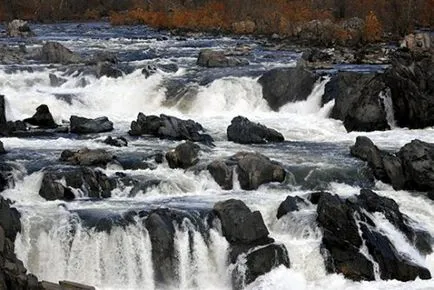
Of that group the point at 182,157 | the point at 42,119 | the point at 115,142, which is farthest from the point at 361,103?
the point at 42,119

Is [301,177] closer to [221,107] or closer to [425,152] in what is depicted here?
[425,152]

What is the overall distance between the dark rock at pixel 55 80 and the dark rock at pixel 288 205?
58.5 ft

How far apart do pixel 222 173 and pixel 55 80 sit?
1552cm

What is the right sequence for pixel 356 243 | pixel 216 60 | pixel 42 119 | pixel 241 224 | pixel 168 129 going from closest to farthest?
pixel 356 243 → pixel 241 224 → pixel 168 129 → pixel 42 119 → pixel 216 60

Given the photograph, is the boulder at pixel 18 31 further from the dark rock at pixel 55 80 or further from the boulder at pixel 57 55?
the dark rock at pixel 55 80

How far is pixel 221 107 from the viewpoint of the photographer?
30.2 meters

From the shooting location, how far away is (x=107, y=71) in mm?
33156

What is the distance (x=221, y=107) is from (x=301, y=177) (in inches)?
424

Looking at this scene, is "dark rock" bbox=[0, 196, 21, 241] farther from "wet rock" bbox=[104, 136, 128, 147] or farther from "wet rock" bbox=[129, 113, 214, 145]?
"wet rock" bbox=[129, 113, 214, 145]

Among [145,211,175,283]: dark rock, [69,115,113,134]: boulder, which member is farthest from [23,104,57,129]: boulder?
[145,211,175,283]: dark rock

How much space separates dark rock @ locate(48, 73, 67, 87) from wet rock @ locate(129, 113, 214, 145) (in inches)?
344

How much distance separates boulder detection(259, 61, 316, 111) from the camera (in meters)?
29.8

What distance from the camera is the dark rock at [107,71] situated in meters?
33.0

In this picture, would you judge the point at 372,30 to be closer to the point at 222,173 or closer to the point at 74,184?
the point at 222,173
